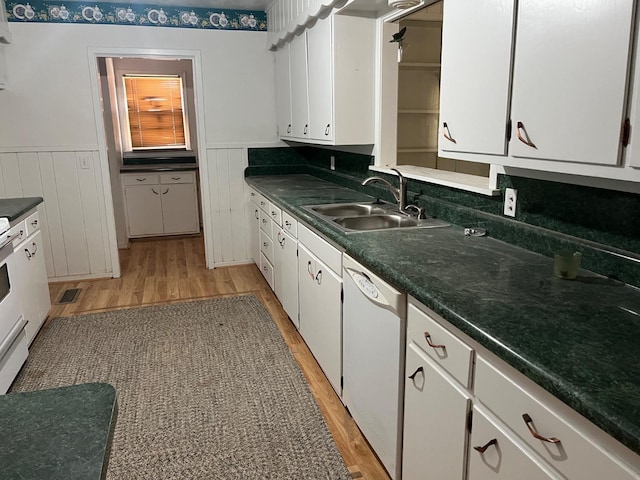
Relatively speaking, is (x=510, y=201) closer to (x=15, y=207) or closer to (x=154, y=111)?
(x=15, y=207)

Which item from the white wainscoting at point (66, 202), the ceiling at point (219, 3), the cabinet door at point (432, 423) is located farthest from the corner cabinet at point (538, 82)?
the white wainscoting at point (66, 202)

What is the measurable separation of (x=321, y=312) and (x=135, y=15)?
3158 millimetres

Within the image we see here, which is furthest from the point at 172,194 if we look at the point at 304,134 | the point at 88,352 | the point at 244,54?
the point at 88,352

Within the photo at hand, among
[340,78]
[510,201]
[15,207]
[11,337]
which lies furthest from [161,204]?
[510,201]

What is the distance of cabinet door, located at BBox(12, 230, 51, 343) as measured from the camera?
2953 millimetres

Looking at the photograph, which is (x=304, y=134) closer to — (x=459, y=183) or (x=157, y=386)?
(x=459, y=183)

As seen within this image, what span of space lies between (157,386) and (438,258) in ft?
5.60

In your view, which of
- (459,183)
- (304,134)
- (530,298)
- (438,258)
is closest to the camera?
(530,298)

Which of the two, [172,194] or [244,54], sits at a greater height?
[244,54]

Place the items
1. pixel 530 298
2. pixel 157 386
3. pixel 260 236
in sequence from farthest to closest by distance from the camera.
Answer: pixel 260 236
pixel 157 386
pixel 530 298

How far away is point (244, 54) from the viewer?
446 centimetres

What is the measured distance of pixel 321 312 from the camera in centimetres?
257

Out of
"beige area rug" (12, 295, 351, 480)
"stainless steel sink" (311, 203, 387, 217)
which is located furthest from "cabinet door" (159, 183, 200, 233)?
"stainless steel sink" (311, 203, 387, 217)

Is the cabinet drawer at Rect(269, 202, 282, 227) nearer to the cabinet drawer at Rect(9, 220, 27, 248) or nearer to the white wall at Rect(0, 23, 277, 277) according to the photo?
the white wall at Rect(0, 23, 277, 277)
